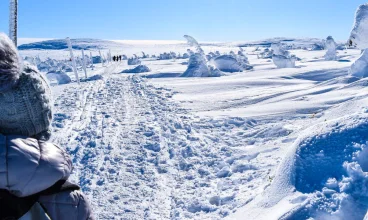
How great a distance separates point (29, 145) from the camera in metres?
1.11

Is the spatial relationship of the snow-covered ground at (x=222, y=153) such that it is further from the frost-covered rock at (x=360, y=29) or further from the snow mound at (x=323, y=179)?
the frost-covered rock at (x=360, y=29)

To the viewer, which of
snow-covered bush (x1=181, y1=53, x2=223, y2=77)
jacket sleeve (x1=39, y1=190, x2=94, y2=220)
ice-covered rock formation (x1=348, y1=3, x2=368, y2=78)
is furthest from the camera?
snow-covered bush (x1=181, y1=53, x2=223, y2=77)

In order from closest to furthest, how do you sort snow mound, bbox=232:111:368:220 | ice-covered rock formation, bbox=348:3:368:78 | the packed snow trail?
snow mound, bbox=232:111:368:220, the packed snow trail, ice-covered rock formation, bbox=348:3:368:78

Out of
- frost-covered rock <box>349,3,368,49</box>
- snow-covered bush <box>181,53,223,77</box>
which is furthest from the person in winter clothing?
snow-covered bush <box>181,53,223,77</box>

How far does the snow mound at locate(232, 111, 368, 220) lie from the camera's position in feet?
7.90

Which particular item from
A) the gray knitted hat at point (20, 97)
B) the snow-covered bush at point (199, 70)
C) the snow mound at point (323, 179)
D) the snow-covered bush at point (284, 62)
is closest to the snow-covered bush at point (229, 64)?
the snow-covered bush at point (284, 62)

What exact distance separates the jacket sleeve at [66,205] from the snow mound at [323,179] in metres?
1.80

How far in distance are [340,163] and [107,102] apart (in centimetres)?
858

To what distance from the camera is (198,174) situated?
4.53 metres

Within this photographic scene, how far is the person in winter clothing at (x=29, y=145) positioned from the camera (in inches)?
41.6

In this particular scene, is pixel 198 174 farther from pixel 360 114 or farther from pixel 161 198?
pixel 360 114

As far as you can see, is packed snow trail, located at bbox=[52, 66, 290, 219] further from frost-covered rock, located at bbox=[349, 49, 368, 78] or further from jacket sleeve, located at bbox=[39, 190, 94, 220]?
frost-covered rock, located at bbox=[349, 49, 368, 78]

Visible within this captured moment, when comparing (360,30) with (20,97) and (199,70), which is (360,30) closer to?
(20,97)

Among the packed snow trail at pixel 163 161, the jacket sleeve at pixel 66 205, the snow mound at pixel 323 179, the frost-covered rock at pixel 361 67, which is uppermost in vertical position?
the frost-covered rock at pixel 361 67
